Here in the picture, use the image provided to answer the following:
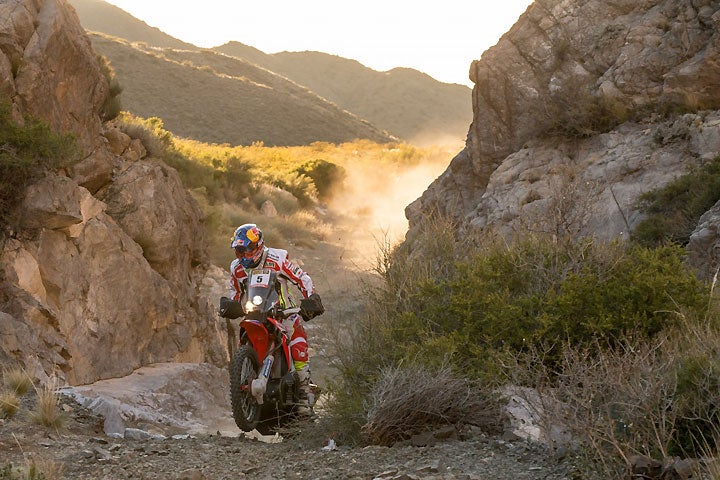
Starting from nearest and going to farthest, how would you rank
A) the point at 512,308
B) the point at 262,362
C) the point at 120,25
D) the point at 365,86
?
the point at 512,308 < the point at 262,362 < the point at 120,25 < the point at 365,86

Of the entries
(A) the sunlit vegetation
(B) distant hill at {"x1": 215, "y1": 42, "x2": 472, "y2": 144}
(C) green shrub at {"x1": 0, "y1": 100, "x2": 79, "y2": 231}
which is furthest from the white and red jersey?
(B) distant hill at {"x1": 215, "y1": 42, "x2": 472, "y2": 144}

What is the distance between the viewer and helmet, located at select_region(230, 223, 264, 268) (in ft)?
27.6

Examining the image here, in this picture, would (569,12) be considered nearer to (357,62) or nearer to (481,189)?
(481,189)

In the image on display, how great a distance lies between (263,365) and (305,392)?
1.93ft

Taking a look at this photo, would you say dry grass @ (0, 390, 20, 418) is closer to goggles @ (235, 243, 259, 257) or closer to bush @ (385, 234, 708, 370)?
goggles @ (235, 243, 259, 257)

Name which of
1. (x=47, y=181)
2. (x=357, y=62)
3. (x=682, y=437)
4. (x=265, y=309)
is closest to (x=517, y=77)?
(x=47, y=181)

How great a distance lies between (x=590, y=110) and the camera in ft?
53.5

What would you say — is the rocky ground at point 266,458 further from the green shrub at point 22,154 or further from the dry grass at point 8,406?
the green shrub at point 22,154

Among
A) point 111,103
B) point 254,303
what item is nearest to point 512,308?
point 254,303

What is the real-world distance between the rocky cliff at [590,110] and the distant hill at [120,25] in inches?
4186

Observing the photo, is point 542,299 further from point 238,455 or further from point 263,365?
point 238,455

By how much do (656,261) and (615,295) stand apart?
683 mm

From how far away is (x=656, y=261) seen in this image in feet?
26.3

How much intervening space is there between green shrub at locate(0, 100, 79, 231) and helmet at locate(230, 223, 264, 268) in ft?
14.2
